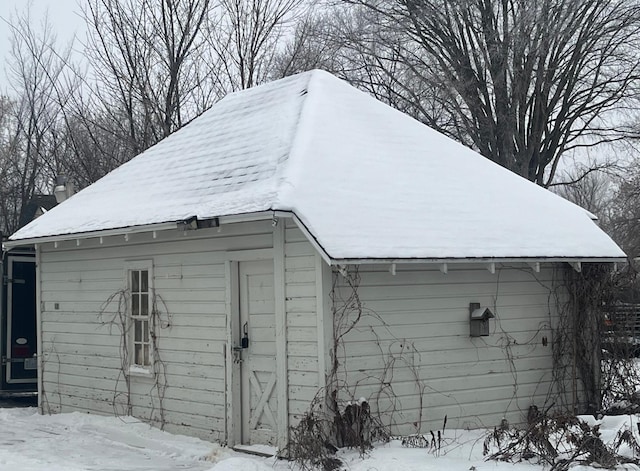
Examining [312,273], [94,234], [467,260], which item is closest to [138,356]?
[94,234]

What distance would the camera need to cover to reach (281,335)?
918 cm

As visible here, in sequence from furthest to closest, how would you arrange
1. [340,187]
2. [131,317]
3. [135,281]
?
1. [135,281]
2. [131,317]
3. [340,187]

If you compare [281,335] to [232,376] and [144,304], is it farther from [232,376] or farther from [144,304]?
[144,304]

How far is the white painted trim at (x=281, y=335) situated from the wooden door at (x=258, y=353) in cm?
38

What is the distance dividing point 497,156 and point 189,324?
663 inches

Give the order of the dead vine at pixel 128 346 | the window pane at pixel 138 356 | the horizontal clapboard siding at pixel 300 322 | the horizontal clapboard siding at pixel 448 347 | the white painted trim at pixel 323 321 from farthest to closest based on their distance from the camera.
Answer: the window pane at pixel 138 356 < the dead vine at pixel 128 346 < the horizontal clapboard siding at pixel 448 347 < the horizontal clapboard siding at pixel 300 322 < the white painted trim at pixel 323 321

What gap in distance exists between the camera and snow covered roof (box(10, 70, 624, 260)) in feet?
30.3

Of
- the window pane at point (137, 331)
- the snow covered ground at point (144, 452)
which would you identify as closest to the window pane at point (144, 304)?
the window pane at point (137, 331)

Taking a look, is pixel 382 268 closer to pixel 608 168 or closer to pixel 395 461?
pixel 395 461

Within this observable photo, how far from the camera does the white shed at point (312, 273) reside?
9.11 meters

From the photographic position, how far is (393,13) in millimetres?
26266

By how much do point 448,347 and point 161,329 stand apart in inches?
149

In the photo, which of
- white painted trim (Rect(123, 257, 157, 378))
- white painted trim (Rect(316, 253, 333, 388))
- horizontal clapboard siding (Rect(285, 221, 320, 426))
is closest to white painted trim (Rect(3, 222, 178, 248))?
white painted trim (Rect(123, 257, 157, 378))

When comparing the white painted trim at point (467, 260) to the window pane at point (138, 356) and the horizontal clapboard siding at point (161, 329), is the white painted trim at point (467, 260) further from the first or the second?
the window pane at point (138, 356)
